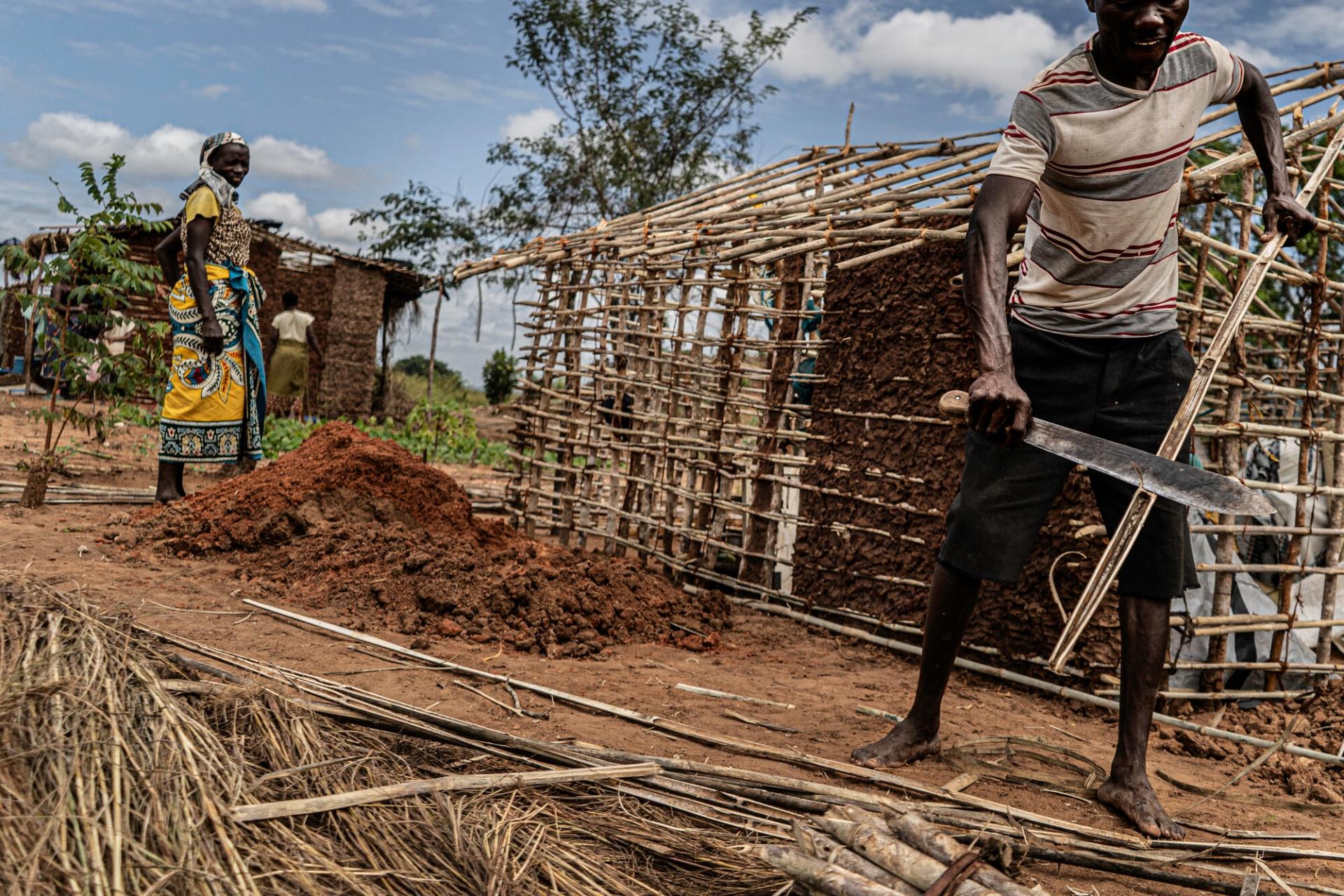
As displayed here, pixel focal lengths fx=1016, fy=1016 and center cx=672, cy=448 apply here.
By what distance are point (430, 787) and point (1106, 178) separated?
196 centimetres

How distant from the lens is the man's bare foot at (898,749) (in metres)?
2.57

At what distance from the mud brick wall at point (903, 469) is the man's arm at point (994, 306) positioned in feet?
5.32

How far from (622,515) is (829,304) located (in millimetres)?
1761

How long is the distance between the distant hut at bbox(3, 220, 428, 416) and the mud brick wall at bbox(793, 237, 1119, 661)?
10466 millimetres

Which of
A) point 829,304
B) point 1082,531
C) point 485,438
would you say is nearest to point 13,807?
point 1082,531

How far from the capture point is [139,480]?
692cm

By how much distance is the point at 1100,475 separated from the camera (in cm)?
247

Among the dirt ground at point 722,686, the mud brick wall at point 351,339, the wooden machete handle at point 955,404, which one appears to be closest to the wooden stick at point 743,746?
the dirt ground at point 722,686

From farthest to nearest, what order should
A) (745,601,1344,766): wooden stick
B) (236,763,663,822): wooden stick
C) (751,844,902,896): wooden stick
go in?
(745,601,1344,766): wooden stick, (236,763,663,822): wooden stick, (751,844,902,896): wooden stick

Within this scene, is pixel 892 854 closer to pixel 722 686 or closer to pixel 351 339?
pixel 722 686

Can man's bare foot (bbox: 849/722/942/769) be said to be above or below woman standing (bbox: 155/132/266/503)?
below

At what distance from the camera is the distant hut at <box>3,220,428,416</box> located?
43.2ft

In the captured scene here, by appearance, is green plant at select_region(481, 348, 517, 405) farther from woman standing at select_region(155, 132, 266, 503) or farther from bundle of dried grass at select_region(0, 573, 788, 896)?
bundle of dried grass at select_region(0, 573, 788, 896)

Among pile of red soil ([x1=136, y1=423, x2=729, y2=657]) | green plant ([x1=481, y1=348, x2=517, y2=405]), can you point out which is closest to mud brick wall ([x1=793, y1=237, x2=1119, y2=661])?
pile of red soil ([x1=136, y1=423, x2=729, y2=657])
